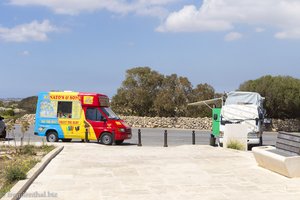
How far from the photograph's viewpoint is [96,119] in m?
22.0

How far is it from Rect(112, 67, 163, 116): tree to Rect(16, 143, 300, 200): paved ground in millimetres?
29679

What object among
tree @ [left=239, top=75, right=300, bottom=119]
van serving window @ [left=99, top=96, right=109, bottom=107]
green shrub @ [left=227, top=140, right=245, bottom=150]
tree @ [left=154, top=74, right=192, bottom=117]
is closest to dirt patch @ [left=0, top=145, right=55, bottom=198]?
van serving window @ [left=99, top=96, right=109, bottom=107]

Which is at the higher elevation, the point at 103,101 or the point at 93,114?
the point at 103,101

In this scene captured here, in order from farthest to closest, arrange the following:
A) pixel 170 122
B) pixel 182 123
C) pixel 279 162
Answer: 1. pixel 170 122
2. pixel 182 123
3. pixel 279 162

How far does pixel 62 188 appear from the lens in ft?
31.3

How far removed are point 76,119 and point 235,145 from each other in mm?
7695

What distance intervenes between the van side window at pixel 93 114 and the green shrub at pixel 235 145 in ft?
21.7

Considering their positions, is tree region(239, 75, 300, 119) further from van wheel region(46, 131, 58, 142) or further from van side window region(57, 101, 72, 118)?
van wheel region(46, 131, 58, 142)

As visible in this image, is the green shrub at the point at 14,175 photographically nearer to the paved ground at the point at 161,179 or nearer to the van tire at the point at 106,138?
the paved ground at the point at 161,179

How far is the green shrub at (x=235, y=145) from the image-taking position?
17.7m

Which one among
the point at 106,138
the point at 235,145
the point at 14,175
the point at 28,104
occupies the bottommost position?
the point at 14,175

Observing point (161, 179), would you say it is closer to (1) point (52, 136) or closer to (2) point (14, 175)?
(2) point (14, 175)

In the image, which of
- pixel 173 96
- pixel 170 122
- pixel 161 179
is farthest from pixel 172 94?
pixel 161 179

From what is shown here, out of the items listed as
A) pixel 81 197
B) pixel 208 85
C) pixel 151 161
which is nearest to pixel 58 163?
pixel 151 161
